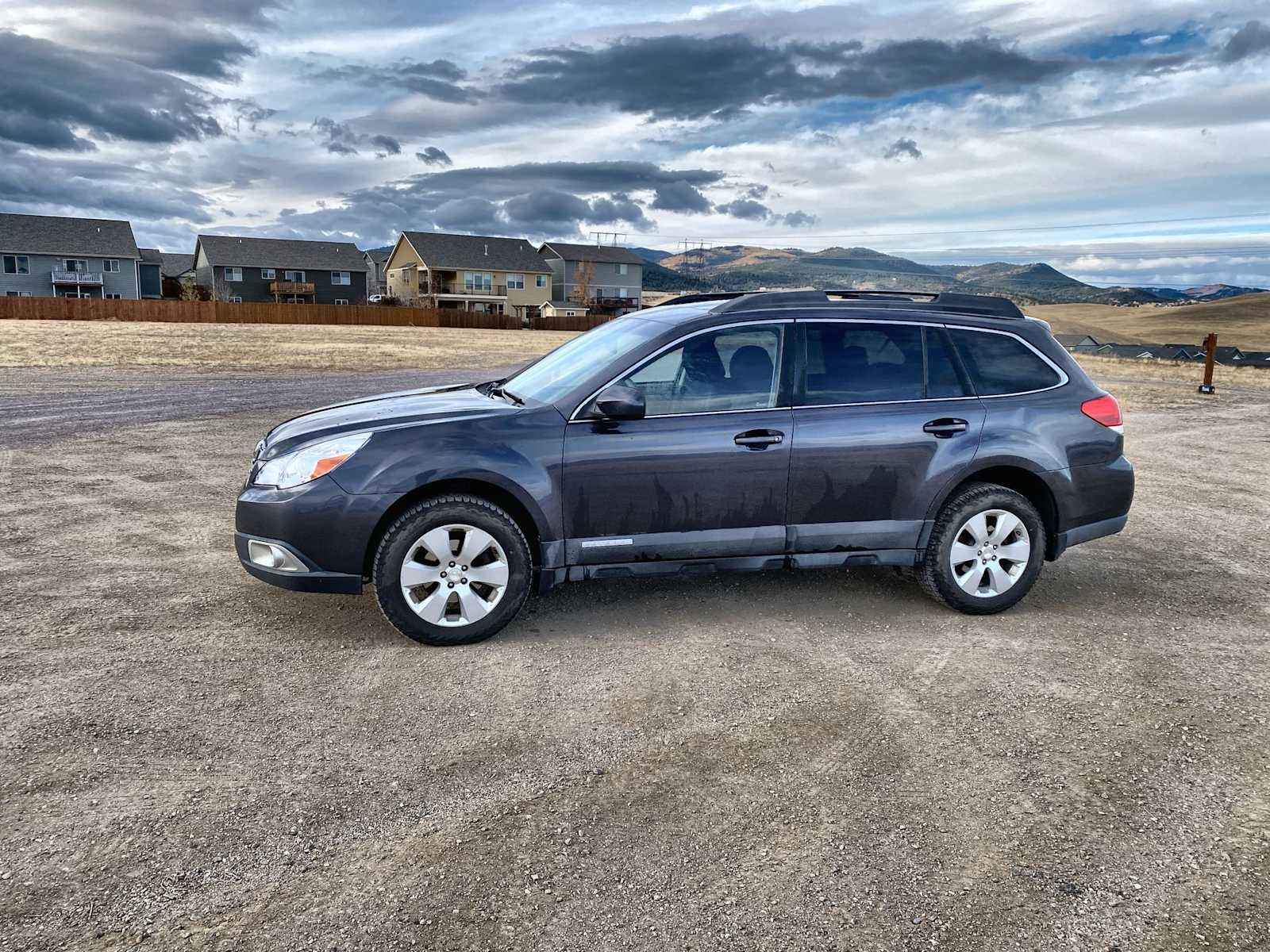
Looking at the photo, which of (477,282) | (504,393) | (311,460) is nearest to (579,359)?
(504,393)

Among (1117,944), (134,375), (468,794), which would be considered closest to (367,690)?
(468,794)

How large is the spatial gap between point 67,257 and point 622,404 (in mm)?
78890

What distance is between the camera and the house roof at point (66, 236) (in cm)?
6775

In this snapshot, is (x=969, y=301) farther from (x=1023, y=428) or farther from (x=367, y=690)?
(x=367, y=690)

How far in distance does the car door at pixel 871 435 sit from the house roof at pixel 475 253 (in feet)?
257

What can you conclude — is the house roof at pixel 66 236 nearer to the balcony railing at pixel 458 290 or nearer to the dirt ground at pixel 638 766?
the balcony railing at pixel 458 290

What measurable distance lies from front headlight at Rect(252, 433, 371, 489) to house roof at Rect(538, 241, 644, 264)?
288 feet

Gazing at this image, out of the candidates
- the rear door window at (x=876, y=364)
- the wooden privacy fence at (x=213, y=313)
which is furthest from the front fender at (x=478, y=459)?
the wooden privacy fence at (x=213, y=313)

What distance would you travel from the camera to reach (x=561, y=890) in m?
2.91

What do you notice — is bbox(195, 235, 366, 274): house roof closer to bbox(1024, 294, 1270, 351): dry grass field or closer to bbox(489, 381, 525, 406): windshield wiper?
bbox(1024, 294, 1270, 351): dry grass field

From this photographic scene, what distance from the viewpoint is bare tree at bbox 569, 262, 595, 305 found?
88.8 meters

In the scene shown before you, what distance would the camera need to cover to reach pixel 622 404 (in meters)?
4.86

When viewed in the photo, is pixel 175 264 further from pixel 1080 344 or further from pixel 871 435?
pixel 871 435

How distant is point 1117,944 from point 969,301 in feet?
13.3
